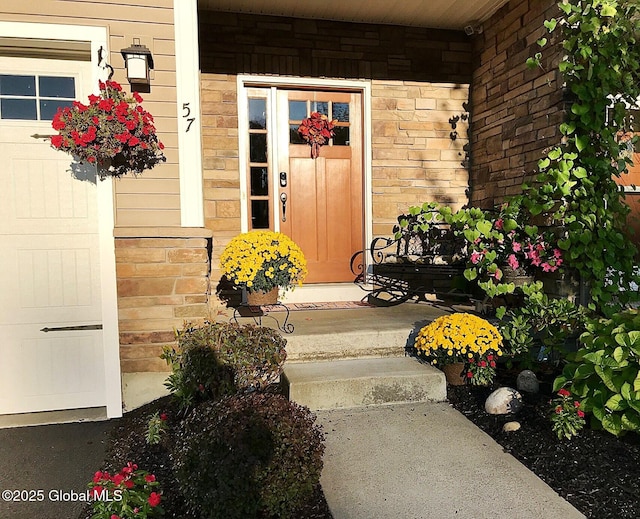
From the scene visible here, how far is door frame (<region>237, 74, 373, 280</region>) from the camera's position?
4.12 meters

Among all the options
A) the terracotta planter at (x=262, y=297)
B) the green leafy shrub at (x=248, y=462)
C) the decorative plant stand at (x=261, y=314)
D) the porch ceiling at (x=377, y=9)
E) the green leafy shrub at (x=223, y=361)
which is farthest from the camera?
the porch ceiling at (x=377, y=9)

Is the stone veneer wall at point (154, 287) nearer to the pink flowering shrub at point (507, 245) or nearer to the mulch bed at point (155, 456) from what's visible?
the mulch bed at point (155, 456)

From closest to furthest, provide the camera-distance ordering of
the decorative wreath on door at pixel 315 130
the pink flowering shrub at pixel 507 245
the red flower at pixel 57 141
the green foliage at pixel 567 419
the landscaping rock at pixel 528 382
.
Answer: the green foliage at pixel 567 419 → the red flower at pixel 57 141 → the landscaping rock at pixel 528 382 → the pink flowering shrub at pixel 507 245 → the decorative wreath on door at pixel 315 130

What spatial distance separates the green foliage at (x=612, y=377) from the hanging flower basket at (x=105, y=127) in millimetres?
2658

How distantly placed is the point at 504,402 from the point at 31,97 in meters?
3.33

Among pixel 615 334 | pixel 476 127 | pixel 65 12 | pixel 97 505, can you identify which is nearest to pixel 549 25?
pixel 476 127

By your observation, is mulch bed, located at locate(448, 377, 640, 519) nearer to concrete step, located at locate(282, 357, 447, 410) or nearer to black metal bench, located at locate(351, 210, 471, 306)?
concrete step, located at locate(282, 357, 447, 410)

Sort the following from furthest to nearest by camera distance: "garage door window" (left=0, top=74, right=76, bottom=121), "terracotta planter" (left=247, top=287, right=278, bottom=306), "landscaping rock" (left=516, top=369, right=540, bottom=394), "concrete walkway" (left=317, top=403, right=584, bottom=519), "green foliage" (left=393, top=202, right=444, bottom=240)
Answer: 1. "green foliage" (left=393, top=202, right=444, bottom=240)
2. "terracotta planter" (left=247, top=287, right=278, bottom=306)
3. "garage door window" (left=0, top=74, right=76, bottom=121)
4. "landscaping rock" (left=516, top=369, right=540, bottom=394)
5. "concrete walkway" (left=317, top=403, right=584, bottom=519)

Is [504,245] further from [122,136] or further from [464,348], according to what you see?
[122,136]

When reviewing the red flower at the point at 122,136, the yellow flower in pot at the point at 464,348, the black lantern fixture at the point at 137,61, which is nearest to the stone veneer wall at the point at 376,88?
the black lantern fixture at the point at 137,61

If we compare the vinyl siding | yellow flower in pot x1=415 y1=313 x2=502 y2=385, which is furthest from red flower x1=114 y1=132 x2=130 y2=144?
yellow flower in pot x1=415 y1=313 x2=502 y2=385

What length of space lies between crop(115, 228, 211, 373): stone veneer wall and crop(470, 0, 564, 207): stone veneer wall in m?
2.64

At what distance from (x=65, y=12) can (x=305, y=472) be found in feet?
9.41

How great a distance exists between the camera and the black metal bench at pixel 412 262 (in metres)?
4.05
